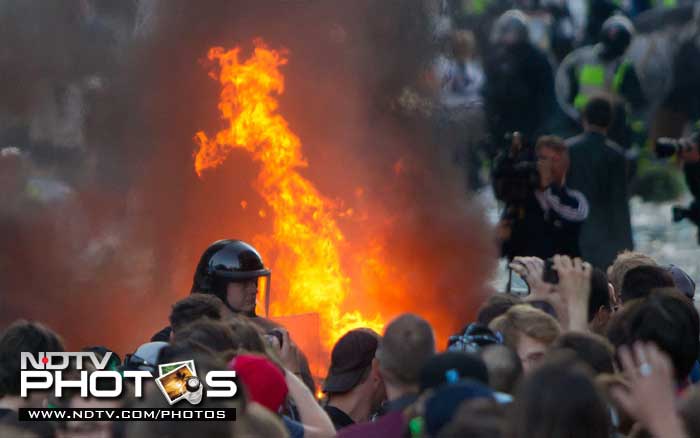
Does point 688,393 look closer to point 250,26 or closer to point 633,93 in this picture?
point 250,26

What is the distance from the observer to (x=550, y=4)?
16.9 m

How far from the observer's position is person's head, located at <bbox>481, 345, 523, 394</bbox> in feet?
15.2

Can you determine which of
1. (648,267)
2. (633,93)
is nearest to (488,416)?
(648,267)

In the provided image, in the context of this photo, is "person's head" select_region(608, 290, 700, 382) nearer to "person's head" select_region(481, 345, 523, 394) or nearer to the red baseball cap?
"person's head" select_region(481, 345, 523, 394)

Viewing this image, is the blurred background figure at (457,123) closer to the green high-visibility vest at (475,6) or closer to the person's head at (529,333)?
the green high-visibility vest at (475,6)

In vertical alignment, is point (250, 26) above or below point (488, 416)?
above

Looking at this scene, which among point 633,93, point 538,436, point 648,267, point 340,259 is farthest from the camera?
point 633,93

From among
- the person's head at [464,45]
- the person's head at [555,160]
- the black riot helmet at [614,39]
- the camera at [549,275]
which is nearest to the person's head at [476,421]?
the camera at [549,275]

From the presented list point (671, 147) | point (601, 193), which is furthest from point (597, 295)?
point (601, 193)

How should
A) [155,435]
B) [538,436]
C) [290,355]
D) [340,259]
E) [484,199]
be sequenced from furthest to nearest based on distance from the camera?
[484,199], [340,259], [290,355], [155,435], [538,436]

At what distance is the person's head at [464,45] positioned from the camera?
13.7 meters

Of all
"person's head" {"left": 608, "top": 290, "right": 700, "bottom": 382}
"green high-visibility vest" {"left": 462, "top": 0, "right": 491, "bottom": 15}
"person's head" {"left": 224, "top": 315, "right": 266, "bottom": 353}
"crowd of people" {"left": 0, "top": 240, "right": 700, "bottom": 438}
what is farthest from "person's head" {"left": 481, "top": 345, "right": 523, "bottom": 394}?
"green high-visibility vest" {"left": 462, "top": 0, "right": 491, "bottom": 15}

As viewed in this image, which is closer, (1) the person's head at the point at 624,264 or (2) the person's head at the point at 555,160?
(1) the person's head at the point at 624,264

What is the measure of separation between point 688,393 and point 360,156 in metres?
6.64
